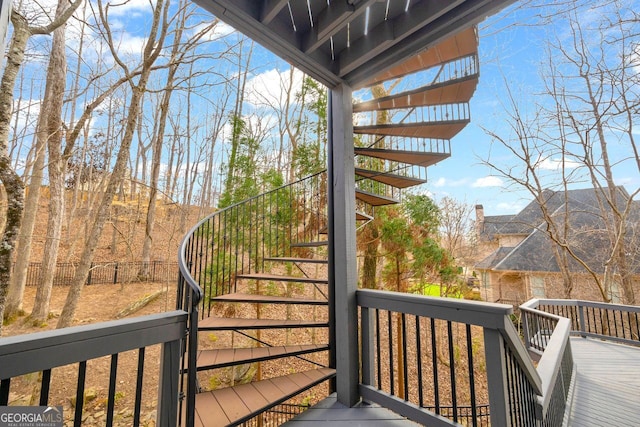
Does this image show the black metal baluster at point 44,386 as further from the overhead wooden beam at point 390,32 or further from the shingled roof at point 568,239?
the shingled roof at point 568,239

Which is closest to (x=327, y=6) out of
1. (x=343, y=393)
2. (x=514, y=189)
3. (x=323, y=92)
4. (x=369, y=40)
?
(x=369, y=40)

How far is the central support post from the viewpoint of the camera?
204 cm

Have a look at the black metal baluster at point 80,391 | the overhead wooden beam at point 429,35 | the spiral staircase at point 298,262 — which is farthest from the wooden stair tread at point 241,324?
the overhead wooden beam at point 429,35

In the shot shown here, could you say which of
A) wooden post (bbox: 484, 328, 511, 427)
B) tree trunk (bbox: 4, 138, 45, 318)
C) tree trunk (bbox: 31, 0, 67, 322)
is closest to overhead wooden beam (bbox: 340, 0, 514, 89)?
wooden post (bbox: 484, 328, 511, 427)

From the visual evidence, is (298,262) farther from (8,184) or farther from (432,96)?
(8,184)

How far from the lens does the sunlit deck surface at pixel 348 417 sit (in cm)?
175

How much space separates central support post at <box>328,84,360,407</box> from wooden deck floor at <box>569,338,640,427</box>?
8.56 ft

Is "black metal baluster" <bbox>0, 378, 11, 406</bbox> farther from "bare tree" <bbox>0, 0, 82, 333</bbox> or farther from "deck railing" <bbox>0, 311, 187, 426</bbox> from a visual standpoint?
"bare tree" <bbox>0, 0, 82, 333</bbox>

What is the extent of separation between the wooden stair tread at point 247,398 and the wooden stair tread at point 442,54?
8.92 feet

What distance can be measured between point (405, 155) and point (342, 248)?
1.69m

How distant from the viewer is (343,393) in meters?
2.02

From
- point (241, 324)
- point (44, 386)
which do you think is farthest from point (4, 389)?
point (241, 324)

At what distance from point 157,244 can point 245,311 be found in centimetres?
428

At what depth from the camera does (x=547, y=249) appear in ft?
28.0
